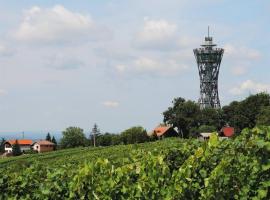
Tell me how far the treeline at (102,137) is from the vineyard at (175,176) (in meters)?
103

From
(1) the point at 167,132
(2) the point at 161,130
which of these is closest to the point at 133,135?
(1) the point at 167,132

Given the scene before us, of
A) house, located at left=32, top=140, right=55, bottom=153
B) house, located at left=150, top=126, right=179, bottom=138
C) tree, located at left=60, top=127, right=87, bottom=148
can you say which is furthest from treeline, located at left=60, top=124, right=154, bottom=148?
house, located at left=32, top=140, right=55, bottom=153

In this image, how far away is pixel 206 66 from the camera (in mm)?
176125

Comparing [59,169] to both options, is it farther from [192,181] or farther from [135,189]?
[192,181]

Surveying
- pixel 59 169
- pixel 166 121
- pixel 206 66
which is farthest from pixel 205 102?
pixel 59 169

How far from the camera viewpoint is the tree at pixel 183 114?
13512cm

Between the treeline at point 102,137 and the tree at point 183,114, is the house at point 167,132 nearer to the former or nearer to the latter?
Answer: the tree at point 183,114

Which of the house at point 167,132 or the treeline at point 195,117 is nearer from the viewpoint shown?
the treeline at point 195,117

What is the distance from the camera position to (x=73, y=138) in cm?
15812

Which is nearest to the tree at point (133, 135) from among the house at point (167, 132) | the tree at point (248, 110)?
the house at point (167, 132)

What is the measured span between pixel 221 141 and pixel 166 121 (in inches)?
5280

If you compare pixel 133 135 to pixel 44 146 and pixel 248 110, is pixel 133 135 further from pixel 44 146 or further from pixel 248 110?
pixel 44 146

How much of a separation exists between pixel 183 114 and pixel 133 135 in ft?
49.8

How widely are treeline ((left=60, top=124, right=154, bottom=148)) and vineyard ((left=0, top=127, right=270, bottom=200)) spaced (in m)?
103
